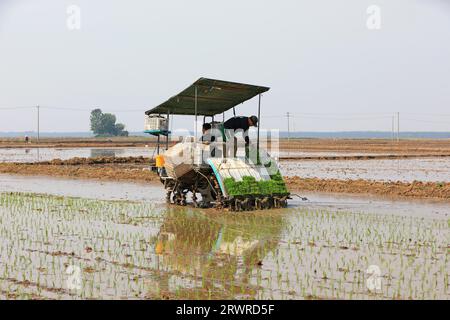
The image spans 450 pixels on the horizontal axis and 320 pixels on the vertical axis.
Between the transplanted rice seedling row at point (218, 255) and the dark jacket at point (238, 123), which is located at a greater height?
the dark jacket at point (238, 123)

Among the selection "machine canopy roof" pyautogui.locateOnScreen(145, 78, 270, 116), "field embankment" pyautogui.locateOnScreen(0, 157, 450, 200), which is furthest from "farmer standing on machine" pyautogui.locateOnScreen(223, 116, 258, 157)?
"field embankment" pyautogui.locateOnScreen(0, 157, 450, 200)

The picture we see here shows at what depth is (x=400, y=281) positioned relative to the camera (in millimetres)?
7449

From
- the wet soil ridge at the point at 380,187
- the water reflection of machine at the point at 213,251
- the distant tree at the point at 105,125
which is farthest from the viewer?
the distant tree at the point at 105,125

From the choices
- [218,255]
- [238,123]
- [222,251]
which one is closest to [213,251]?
[222,251]

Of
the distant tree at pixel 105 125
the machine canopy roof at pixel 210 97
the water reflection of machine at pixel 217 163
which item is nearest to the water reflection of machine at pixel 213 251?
the water reflection of machine at pixel 217 163

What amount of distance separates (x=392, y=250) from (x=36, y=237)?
18.7ft

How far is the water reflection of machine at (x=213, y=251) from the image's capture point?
722 cm

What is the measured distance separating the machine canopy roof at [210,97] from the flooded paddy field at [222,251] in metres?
2.39

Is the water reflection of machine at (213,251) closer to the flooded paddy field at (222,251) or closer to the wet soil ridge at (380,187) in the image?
the flooded paddy field at (222,251)

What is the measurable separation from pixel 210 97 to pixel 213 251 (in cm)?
574

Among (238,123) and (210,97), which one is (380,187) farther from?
(210,97)

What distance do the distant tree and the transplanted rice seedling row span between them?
133 metres

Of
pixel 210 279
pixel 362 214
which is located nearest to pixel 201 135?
pixel 362 214
